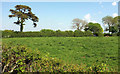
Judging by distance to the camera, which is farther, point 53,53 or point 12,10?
point 12,10

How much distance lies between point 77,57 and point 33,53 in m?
3.39

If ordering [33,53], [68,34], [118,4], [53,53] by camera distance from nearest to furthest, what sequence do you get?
[33,53], [118,4], [53,53], [68,34]

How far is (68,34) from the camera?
1723 cm

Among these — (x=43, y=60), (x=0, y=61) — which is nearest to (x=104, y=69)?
(x=43, y=60)

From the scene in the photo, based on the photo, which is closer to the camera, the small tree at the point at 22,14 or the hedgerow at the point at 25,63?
the hedgerow at the point at 25,63

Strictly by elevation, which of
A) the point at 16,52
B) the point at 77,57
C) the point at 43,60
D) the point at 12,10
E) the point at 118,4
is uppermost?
the point at 12,10

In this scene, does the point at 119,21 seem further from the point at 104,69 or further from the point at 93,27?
the point at 104,69

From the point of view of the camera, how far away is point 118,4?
6492 millimetres

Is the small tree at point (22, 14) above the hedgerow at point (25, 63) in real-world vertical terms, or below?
above

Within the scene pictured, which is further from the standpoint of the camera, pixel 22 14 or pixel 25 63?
pixel 22 14

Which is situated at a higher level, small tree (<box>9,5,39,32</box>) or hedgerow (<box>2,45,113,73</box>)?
small tree (<box>9,5,39,32</box>)

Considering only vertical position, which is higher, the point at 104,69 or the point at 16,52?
the point at 16,52

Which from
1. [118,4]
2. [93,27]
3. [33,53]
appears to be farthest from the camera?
[93,27]

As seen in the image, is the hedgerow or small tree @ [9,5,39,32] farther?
small tree @ [9,5,39,32]
